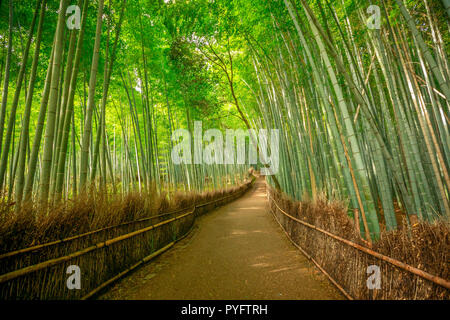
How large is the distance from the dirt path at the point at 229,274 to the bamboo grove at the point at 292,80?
91 centimetres

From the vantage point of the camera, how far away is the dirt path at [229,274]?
6.75 feet

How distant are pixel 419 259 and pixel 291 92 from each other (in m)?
3.38

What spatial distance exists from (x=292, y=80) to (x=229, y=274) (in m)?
4.04

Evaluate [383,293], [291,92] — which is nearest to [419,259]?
[383,293]

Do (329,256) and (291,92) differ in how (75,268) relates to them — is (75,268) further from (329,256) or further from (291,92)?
(291,92)

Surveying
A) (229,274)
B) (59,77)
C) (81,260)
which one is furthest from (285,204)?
(59,77)

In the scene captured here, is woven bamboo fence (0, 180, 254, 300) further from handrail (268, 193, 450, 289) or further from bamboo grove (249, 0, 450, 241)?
bamboo grove (249, 0, 450, 241)

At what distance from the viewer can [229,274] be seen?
251 centimetres

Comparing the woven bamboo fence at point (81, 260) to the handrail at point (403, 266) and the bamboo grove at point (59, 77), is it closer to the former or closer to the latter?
the bamboo grove at point (59, 77)

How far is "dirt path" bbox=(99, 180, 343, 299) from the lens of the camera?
6.75 feet

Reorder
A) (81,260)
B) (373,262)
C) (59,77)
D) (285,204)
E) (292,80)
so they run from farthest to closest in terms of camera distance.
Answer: (285,204) → (292,80) → (59,77) → (81,260) → (373,262)

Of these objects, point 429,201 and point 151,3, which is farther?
point 151,3

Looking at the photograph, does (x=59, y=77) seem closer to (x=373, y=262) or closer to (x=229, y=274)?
(x=229, y=274)
